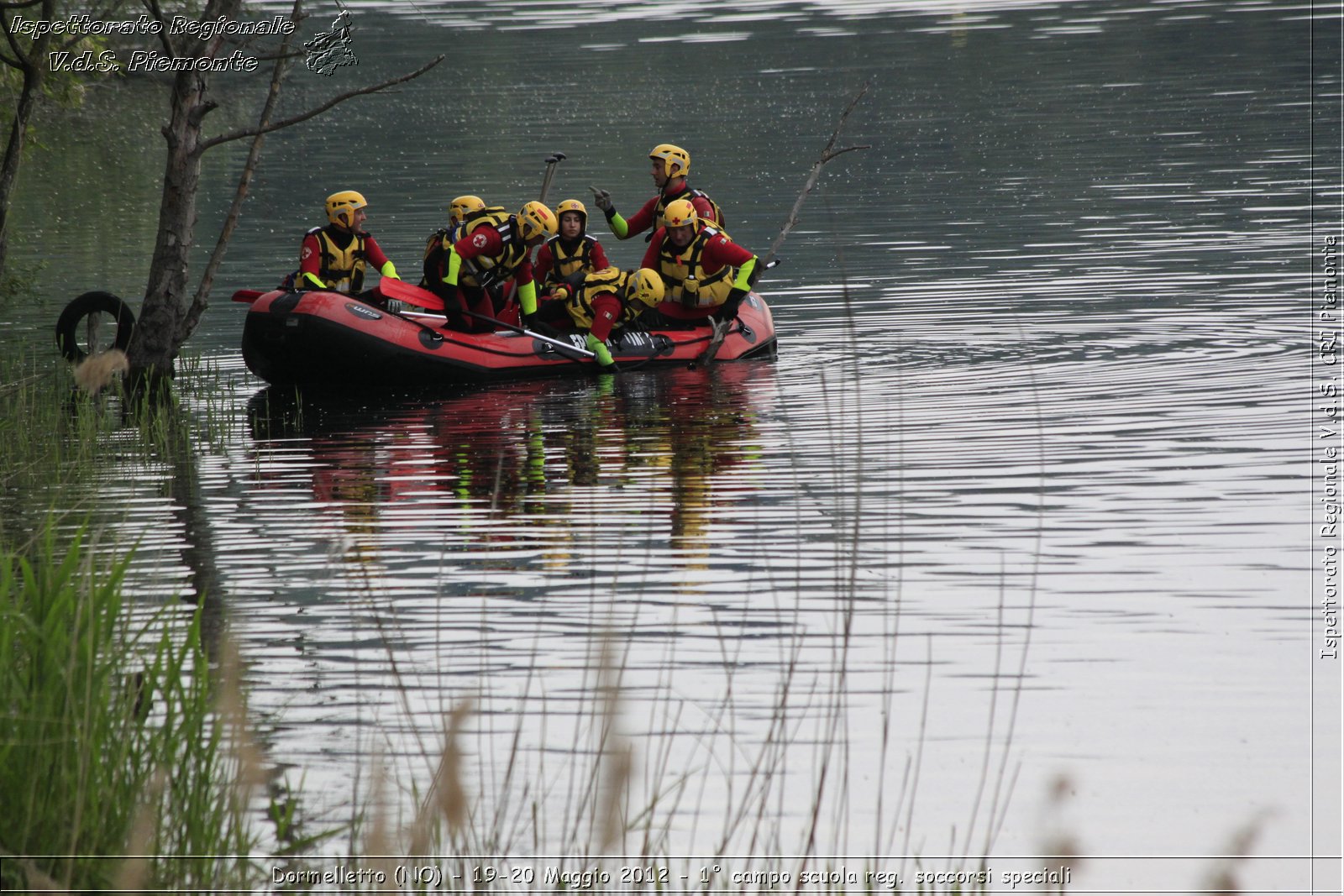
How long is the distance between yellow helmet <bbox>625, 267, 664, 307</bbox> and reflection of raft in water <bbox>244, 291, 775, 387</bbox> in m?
0.38

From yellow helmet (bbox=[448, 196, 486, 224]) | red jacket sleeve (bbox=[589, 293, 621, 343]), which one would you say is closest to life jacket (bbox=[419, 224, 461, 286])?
yellow helmet (bbox=[448, 196, 486, 224])

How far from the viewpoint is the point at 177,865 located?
452 centimetres

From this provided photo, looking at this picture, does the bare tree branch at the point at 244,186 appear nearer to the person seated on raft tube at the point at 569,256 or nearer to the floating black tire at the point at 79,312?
the floating black tire at the point at 79,312

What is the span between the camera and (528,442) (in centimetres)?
1312

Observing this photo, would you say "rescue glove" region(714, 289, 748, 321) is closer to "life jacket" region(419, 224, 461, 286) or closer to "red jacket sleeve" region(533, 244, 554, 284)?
"red jacket sleeve" region(533, 244, 554, 284)

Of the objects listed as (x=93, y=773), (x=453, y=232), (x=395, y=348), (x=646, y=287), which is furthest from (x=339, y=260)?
(x=93, y=773)

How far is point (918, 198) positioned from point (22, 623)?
1020 inches

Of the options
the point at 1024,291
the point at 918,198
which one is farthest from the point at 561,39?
the point at 1024,291

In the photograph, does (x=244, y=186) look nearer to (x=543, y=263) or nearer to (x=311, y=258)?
(x=311, y=258)

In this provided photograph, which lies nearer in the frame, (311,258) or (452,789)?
(452,789)

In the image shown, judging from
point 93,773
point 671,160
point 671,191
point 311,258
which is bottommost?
point 93,773

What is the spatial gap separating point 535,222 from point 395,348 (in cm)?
165

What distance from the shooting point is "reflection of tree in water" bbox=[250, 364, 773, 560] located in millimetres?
10898

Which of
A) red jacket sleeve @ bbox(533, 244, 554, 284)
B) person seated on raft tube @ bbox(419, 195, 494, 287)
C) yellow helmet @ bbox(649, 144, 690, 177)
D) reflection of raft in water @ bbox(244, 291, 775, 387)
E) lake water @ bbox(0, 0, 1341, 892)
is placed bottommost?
lake water @ bbox(0, 0, 1341, 892)
